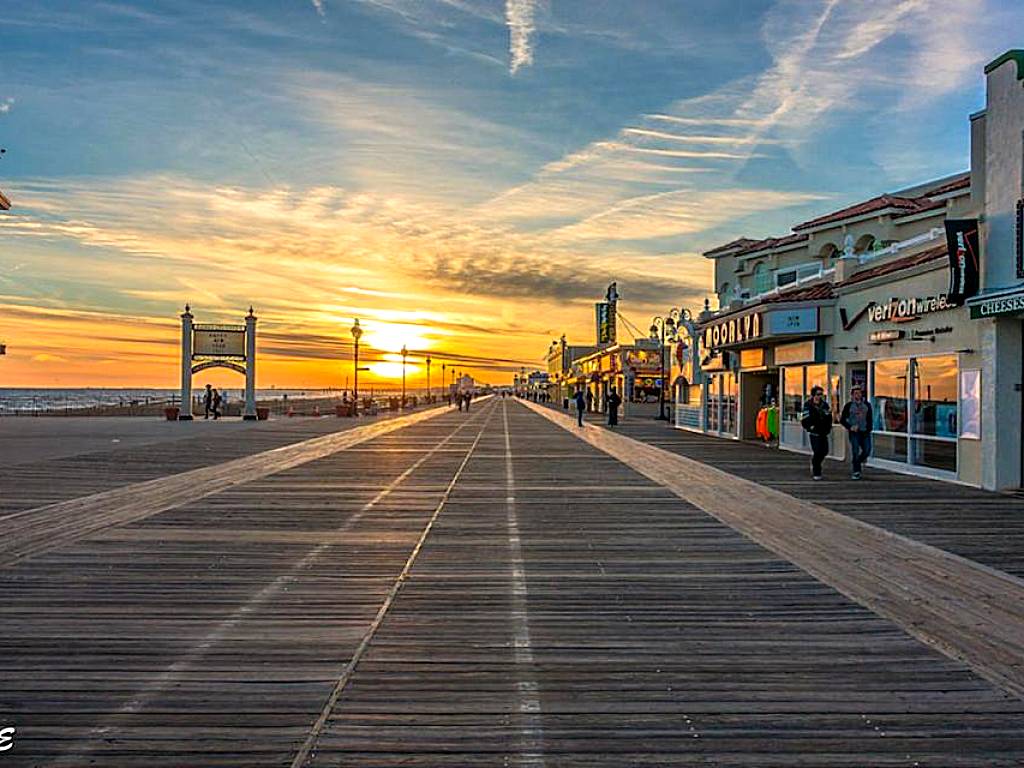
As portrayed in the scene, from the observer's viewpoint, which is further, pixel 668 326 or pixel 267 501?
pixel 668 326

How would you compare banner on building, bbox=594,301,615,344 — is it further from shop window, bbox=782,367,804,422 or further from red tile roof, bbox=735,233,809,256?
shop window, bbox=782,367,804,422

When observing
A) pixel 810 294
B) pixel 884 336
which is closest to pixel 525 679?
pixel 884 336

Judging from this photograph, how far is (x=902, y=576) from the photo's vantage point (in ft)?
26.2

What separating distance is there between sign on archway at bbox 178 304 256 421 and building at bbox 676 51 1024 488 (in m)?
23.1

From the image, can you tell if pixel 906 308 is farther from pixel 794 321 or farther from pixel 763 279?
pixel 763 279

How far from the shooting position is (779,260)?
3406cm

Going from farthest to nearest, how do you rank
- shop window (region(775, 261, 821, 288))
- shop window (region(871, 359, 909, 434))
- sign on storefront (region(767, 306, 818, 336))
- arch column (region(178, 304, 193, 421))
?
arch column (region(178, 304, 193, 421)) → shop window (region(775, 261, 821, 288)) → sign on storefront (region(767, 306, 818, 336)) → shop window (region(871, 359, 909, 434))

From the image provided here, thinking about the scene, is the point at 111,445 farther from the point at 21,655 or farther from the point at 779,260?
the point at 779,260

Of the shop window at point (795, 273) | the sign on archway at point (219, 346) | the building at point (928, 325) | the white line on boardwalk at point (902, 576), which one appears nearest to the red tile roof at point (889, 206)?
the building at point (928, 325)

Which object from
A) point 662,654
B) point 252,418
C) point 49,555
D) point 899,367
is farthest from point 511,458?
point 252,418

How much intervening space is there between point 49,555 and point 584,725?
6512 mm

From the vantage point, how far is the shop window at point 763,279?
33906 mm

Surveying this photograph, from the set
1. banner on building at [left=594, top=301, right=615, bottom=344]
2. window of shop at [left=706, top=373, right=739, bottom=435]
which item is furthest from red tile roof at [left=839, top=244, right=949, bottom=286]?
banner on building at [left=594, top=301, right=615, bottom=344]

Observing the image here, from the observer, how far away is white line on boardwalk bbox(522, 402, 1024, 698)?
5887 millimetres
